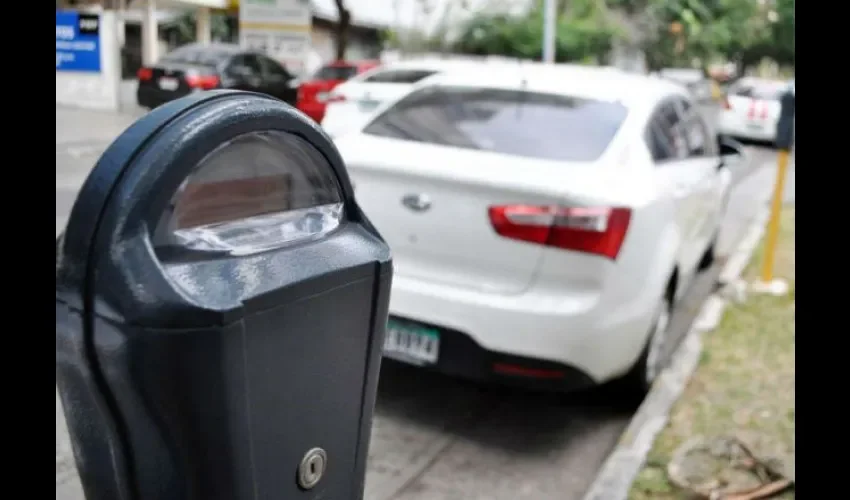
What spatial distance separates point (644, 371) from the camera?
3.87 meters

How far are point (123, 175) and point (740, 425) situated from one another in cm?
306

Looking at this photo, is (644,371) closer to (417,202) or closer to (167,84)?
(417,202)

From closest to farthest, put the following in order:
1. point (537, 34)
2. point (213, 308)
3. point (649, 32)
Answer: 1. point (213, 308)
2. point (537, 34)
3. point (649, 32)

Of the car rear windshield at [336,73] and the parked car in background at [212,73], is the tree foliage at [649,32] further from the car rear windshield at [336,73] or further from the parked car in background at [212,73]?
the parked car in background at [212,73]

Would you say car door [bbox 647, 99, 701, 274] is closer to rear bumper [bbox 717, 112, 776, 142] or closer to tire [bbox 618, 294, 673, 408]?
tire [bbox 618, 294, 673, 408]

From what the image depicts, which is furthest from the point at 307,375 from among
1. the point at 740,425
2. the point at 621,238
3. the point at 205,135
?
the point at 740,425

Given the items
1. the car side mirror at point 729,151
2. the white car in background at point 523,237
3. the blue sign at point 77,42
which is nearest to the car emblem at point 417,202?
the white car in background at point 523,237

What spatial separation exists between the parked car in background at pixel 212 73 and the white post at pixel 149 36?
19 centimetres

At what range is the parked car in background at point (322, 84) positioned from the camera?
943 centimetres

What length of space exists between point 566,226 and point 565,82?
1.20 meters


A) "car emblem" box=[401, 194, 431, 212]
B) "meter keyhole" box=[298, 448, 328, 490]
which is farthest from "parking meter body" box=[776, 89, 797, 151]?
"meter keyhole" box=[298, 448, 328, 490]

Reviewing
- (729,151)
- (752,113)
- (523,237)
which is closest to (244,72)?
(523,237)

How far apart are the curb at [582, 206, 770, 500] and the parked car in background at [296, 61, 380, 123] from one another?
4.66 meters
